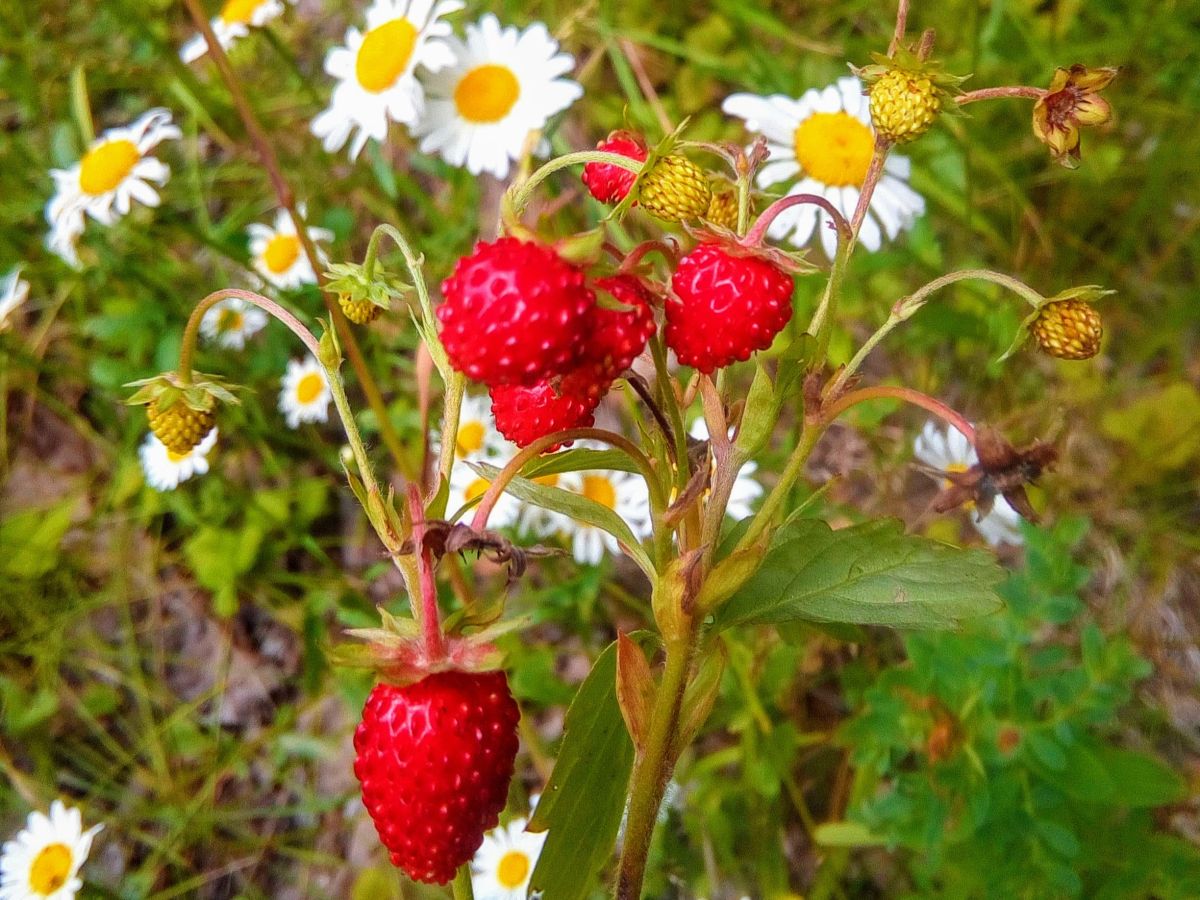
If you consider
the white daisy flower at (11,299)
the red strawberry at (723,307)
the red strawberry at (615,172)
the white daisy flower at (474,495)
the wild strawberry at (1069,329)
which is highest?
the red strawberry at (615,172)

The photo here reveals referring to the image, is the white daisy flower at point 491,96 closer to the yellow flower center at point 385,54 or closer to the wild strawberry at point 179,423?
the yellow flower center at point 385,54

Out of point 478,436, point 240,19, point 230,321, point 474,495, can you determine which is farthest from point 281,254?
point 474,495

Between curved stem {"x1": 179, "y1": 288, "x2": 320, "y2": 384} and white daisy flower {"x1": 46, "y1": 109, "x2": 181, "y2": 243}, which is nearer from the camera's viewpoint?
curved stem {"x1": 179, "y1": 288, "x2": 320, "y2": 384}

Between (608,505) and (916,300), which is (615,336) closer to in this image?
(916,300)

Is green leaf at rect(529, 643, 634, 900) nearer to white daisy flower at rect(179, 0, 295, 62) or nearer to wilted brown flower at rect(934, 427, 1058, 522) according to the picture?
wilted brown flower at rect(934, 427, 1058, 522)

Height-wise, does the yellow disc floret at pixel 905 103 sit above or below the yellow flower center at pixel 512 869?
above

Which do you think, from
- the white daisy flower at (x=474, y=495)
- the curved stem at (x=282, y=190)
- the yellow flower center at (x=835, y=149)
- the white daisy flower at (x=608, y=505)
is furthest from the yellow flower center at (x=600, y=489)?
the yellow flower center at (x=835, y=149)

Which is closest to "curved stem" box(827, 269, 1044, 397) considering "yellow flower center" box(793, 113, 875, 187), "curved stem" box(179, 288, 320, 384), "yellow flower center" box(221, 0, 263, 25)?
"curved stem" box(179, 288, 320, 384)
